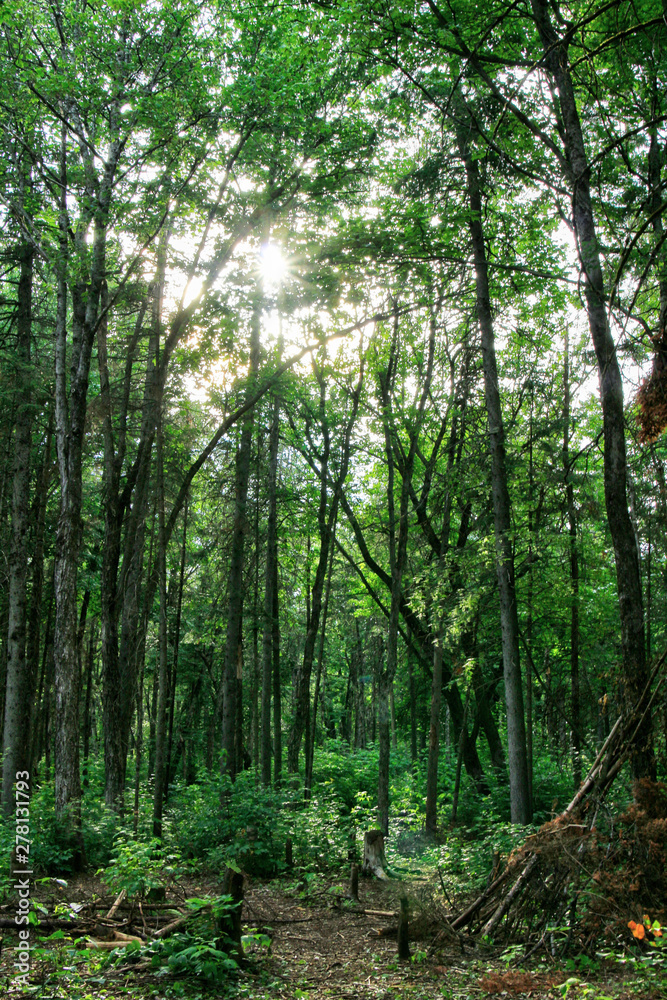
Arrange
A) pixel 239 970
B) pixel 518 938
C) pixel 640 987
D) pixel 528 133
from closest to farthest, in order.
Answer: pixel 640 987 < pixel 239 970 < pixel 518 938 < pixel 528 133

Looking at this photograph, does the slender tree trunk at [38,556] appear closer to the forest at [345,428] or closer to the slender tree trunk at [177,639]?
the forest at [345,428]

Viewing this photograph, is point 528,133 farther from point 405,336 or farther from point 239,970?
point 239,970

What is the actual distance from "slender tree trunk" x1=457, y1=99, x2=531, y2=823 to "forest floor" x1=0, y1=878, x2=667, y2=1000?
276 centimetres

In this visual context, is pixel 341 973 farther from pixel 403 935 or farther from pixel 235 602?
pixel 235 602

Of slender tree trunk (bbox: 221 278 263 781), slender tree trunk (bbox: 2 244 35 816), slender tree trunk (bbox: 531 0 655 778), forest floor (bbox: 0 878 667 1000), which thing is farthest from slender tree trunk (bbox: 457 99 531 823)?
slender tree trunk (bbox: 2 244 35 816)

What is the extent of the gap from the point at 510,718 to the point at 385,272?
6.88m

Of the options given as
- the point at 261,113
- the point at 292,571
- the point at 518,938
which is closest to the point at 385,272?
the point at 261,113

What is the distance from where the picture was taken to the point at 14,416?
1363 cm

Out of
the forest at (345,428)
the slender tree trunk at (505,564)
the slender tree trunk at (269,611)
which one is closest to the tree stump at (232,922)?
the forest at (345,428)

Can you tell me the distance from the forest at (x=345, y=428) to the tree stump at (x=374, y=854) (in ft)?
0.34

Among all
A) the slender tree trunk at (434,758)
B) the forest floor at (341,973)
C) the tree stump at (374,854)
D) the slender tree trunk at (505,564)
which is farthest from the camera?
the slender tree trunk at (434,758)

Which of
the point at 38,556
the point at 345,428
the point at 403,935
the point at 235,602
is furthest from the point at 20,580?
the point at 403,935

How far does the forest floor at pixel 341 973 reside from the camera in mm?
4309

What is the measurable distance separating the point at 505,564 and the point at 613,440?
345 centimetres
